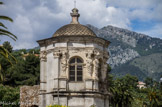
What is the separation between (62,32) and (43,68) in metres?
3.69

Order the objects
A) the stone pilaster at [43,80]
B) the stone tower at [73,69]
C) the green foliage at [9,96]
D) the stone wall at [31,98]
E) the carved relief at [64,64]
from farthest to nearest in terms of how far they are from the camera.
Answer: the green foliage at [9,96] < the stone wall at [31,98] < the stone pilaster at [43,80] < the carved relief at [64,64] < the stone tower at [73,69]

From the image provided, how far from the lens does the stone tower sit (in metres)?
30.1

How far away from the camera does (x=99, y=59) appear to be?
3216 cm

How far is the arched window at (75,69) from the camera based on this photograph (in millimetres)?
31047

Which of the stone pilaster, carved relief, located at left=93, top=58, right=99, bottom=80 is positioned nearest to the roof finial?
the stone pilaster

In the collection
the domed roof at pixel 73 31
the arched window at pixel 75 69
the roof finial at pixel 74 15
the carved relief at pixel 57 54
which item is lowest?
the arched window at pixel 75 69

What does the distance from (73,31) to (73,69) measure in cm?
325

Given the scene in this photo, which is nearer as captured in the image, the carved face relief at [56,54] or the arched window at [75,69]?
the carved face relief at [56,54]

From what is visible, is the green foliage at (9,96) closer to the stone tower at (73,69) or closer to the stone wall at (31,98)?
the stone wall at (31,98)

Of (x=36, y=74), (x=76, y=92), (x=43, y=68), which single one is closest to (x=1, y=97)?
(x=36, y=74)

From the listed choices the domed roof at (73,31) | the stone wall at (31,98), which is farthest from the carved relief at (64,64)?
the stone wall at (31,98)

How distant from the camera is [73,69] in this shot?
3112 cm

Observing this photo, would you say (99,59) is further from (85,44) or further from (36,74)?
(36,74)

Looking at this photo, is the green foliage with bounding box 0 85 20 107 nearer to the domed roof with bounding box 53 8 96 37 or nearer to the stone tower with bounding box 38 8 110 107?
the stone tower with bounding box 38 8 110 107
